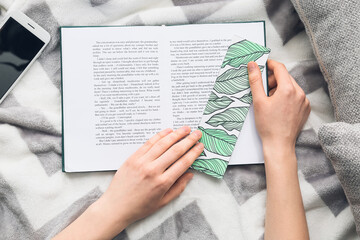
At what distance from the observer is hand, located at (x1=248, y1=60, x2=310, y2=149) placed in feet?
2.04

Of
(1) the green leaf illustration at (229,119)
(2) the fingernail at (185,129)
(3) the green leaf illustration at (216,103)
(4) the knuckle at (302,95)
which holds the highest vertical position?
(4) the knuckle at (302,95)

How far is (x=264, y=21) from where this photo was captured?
66 cm

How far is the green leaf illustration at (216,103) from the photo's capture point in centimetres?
65

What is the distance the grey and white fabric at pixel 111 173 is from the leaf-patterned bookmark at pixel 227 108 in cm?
3

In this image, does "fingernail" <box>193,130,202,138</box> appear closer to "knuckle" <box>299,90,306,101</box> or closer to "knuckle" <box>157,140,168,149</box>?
"knuckle" <box>157,140,168,149</box>

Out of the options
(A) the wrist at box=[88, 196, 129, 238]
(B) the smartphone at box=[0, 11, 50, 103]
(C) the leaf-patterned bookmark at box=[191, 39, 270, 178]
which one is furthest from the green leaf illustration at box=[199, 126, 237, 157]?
(B) the smartphone at box=[0, 11, 50, 103]

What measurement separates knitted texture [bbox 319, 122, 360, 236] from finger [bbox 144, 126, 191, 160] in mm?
246

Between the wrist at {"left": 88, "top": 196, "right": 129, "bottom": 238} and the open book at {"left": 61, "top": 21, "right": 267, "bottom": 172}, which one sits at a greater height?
the open book at {"left": 61, "top": 21, "right": 267, "bottom": 172}

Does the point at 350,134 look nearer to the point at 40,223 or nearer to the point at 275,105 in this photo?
the point at 275,105

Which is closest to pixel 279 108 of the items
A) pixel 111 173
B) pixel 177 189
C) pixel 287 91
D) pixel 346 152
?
pixel 287 91

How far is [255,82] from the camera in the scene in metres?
0.64

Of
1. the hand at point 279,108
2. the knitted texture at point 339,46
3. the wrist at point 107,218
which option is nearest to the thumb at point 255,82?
the hand at point 279,108

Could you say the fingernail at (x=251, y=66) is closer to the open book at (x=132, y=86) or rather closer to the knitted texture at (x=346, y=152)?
the open book at (x=132, y=86)

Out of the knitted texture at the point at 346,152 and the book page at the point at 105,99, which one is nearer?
the knitted texture at the point at 346,152
